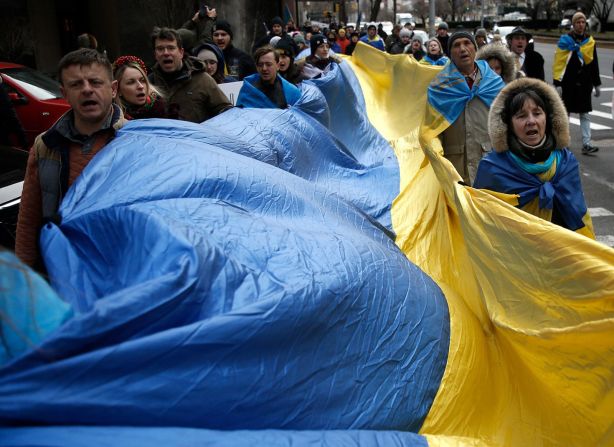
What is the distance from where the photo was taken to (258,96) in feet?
20.0

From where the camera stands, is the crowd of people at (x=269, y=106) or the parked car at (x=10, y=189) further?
the parked car at (x=10, y=189)

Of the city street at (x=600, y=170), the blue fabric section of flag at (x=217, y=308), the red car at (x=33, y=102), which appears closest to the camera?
the blue fabric section of flag at (x=217, y=308)

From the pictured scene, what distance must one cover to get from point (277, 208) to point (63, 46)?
18977 mm

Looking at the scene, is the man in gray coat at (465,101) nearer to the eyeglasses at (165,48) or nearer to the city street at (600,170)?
the city street at (600,170)

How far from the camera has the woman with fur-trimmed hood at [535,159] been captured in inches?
153

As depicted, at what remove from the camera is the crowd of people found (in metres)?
3.08

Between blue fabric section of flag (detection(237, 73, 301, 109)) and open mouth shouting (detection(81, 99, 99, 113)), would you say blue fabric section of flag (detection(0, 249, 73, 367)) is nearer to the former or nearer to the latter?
open mouth shouting (detection(81, 99, 99, 113))

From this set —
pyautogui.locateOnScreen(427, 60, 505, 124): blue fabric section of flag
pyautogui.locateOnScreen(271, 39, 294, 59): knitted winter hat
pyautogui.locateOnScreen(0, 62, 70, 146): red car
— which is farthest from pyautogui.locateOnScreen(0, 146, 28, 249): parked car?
pyautogui.locateOnScreen(0, 62, 70, 146): red car

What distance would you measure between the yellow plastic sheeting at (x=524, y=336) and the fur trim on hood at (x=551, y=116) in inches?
Answer: 18.6

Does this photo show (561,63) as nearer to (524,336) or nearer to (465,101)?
(465,101)

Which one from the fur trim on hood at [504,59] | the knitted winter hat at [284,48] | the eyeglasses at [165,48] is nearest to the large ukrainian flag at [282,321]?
the eyeglasses at [165,48]

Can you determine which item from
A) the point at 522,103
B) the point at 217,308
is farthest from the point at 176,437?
the point at 522,103

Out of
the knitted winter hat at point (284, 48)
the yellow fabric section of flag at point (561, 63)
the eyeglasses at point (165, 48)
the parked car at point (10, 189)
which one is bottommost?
the yellow fabric section of flag at point (561, 63)

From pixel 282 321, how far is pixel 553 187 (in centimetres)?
218
